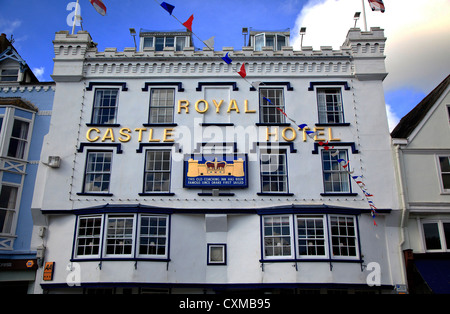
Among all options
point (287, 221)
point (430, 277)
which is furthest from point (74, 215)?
point (430, 277)

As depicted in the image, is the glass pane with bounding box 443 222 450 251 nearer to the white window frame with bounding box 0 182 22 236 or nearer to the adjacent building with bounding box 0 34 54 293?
the adjacent building with bounding box 0 34 54 293

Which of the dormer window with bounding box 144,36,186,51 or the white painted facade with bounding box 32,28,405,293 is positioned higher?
the dormer window with bounding box 144,36,186,51

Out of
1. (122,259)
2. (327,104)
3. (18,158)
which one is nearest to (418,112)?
(327,104)

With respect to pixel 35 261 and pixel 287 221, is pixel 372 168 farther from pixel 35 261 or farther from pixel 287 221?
pixel 35 261

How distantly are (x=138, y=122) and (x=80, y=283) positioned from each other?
788 centimetres

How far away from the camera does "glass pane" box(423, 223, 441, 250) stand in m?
18.9

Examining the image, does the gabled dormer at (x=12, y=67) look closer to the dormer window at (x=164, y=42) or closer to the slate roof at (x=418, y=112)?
the dormer window at (x=164, y=42)

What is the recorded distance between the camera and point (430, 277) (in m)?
17.7

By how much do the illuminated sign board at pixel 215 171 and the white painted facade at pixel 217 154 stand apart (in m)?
0.29

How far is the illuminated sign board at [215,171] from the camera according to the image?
1938 centimetres

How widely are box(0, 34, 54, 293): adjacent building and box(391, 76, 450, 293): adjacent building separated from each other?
1704cm

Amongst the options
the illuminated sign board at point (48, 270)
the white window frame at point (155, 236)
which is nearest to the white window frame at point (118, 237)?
the white window frame at point (155, 236)

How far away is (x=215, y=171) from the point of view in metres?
19.6
